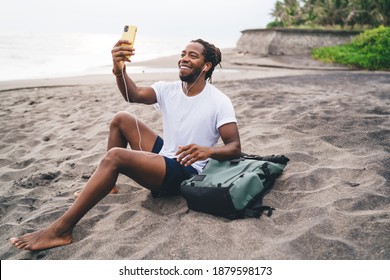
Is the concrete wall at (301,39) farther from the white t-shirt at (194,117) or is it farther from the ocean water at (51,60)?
the white t-shirt at (194,117)

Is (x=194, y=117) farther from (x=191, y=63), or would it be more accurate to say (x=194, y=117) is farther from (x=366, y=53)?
(x=366, y=53)

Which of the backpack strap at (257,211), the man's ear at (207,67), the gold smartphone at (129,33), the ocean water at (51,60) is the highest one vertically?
the ocean water at (51,60)

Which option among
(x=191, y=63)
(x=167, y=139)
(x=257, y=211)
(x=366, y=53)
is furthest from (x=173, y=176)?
(x=366, y=53)

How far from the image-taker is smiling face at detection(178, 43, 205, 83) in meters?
2.68

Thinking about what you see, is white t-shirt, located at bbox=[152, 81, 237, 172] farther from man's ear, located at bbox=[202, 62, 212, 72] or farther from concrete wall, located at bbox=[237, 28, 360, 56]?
concrete wall, located at bbox=[237, 28, 360, 56]

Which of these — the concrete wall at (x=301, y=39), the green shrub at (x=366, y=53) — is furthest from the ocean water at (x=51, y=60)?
the green shrub at (x=366, y=53)

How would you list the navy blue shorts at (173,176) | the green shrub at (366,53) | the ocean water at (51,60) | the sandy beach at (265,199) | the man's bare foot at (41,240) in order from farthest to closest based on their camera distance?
the ocean water at (51,60) < the green shrub at (366,53) < the navy blue shorts at (173,176) < the man's bare foot at (41,240) < the sandy beach at (265,199)

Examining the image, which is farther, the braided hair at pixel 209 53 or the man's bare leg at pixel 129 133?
the man's bare leg at pixel 129 133

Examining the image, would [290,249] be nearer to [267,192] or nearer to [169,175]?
[267,192]

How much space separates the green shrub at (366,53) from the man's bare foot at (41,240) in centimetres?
1275

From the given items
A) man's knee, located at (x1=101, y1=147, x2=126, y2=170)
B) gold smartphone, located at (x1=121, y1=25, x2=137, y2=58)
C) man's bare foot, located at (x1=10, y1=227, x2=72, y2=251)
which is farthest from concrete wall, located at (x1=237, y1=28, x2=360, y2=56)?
man's bare foot, located at (x1=10, y1=227, x2=72, y2=251)

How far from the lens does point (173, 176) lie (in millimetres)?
2457

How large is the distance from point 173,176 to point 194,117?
0.50 meters

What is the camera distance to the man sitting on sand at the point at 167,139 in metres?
2.21
